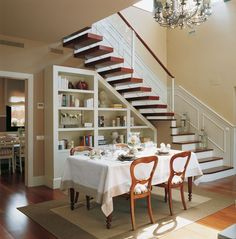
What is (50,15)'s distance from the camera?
439 centimetres

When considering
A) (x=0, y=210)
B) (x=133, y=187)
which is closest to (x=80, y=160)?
(x=133, y=187)

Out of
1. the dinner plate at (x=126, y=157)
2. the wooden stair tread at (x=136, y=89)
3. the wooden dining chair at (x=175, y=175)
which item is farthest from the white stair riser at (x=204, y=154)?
the dinner plate at (x=126, y=157)

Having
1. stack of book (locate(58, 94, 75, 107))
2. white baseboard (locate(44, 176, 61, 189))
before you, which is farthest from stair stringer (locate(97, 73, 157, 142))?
white baseboard (locate(44, 176, 61, 189))

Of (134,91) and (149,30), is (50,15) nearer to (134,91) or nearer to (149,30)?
(134,91)

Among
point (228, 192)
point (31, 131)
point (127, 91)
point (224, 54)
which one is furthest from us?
point (224, 54)

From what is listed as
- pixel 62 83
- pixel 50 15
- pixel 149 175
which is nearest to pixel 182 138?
pixel 62 83

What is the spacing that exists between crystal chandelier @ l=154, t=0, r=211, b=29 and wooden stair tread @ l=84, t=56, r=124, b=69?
4.46 ft

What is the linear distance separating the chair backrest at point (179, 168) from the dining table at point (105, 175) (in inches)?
2.3

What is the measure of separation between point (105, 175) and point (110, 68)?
3728mm

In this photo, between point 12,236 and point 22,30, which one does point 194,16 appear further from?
point 12,236

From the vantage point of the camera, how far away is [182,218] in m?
3.77

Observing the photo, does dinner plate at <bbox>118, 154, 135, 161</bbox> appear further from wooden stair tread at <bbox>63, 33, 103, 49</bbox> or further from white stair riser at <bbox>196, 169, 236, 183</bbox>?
wooden stair tread at <bbox>63, 33, 103, 49</bbox>

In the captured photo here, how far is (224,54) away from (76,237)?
19.2 ft

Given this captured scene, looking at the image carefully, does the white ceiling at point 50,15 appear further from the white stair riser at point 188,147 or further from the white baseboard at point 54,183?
the white stair riser at point 188,147
